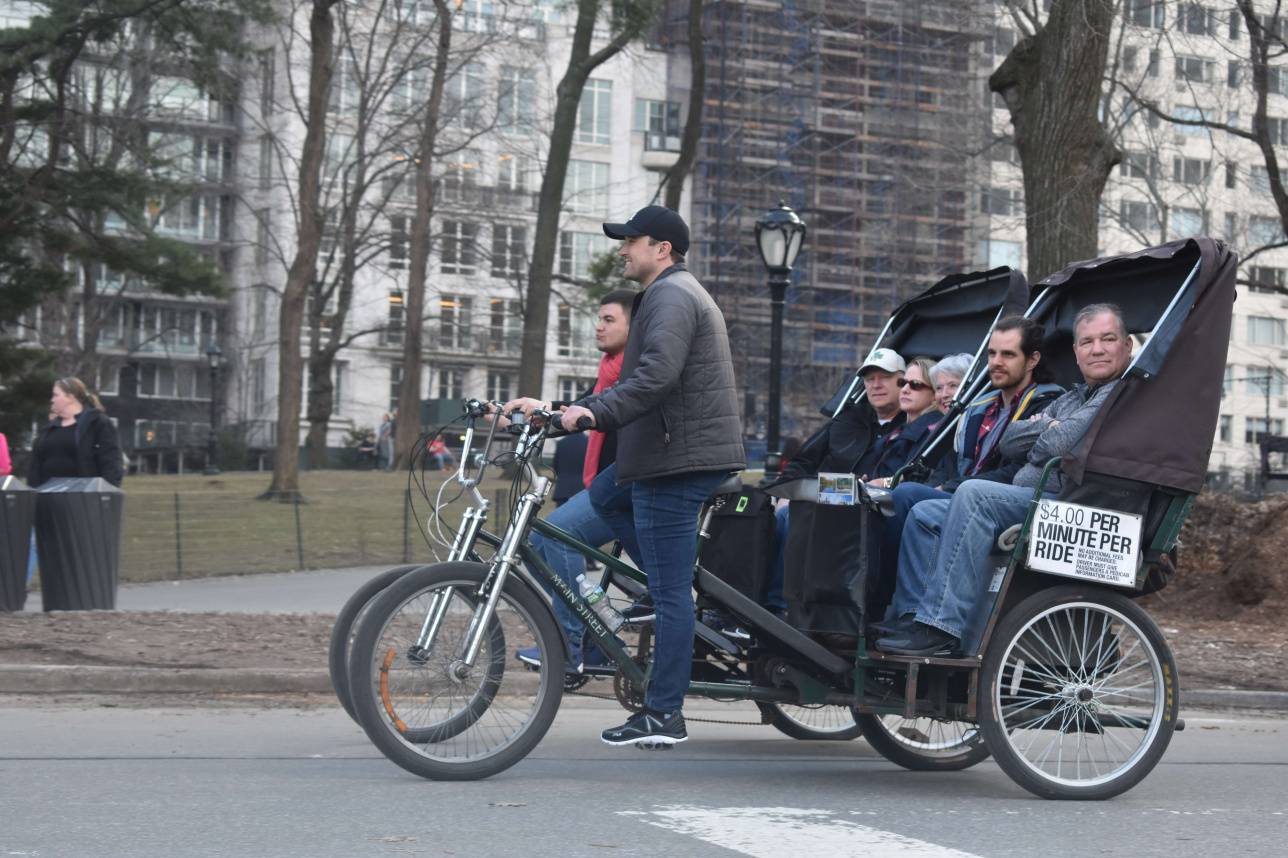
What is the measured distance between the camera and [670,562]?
6.89 metres

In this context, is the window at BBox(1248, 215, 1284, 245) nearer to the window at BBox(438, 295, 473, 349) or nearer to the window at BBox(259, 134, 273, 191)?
the window at BBox(438, 295, 473, 349)

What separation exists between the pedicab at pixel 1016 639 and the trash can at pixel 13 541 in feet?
21.8

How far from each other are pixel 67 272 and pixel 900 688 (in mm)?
15682

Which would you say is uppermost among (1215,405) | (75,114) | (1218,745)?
(75,114)

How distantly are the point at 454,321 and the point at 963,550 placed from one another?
179 ft

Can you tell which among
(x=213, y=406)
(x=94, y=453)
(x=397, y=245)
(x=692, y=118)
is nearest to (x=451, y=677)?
(x=94, y=453)

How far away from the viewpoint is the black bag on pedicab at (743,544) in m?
7.30

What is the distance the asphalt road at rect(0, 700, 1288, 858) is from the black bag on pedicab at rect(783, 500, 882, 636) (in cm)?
65

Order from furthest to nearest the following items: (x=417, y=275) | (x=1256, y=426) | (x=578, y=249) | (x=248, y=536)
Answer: (x=1256, y=426) < (x=578, y=249) < (x=417, y=275) < (x=248, y=536)

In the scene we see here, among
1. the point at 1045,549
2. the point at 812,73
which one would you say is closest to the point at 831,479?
the point at 1045,549

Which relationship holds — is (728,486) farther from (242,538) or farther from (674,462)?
(242,538)

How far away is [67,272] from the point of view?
2062 centimetres

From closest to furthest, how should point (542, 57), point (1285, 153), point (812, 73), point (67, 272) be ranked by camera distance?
point (67, 272)
point (1285, 153)
point (542, 57)
point (812, 73)

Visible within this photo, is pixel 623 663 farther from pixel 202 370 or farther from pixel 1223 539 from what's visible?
pixel 202 370
